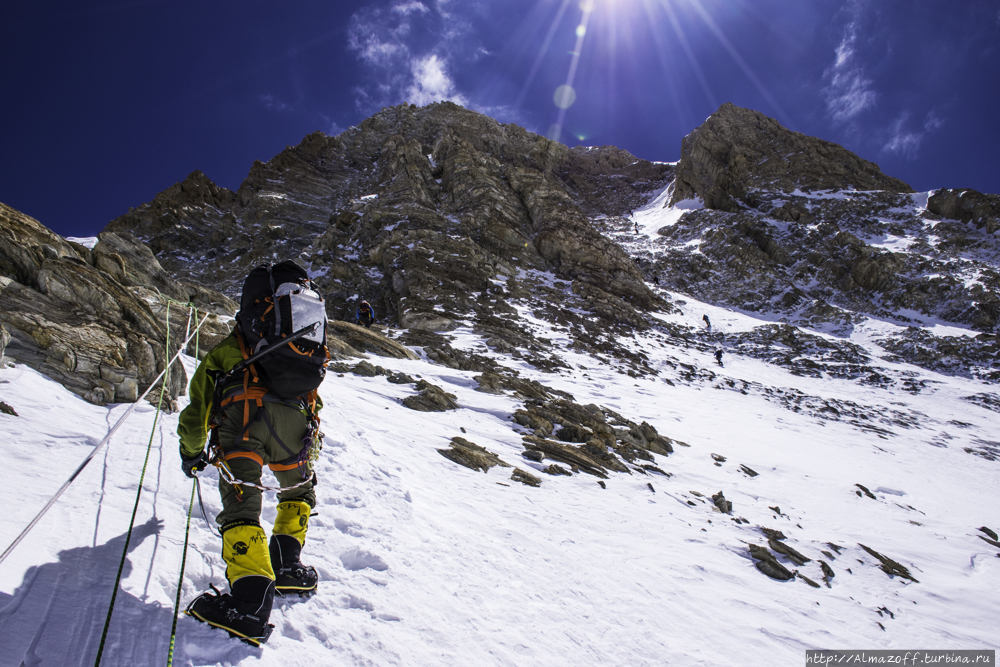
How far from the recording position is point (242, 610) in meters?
2.27

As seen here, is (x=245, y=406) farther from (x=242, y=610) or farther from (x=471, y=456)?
(x=471, y=456)

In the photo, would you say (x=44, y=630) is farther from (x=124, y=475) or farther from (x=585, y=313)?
(x=585, y=313)

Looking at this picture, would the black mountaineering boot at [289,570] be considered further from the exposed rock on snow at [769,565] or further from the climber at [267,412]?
the exposed rock on snow at [769,565]

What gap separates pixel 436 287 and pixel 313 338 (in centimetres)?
2289

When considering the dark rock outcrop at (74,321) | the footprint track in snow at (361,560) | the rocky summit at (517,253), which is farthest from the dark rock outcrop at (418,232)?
the footprint track in snow at (361,560)

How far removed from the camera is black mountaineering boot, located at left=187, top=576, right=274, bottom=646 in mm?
2244

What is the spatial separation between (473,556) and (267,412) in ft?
7.76

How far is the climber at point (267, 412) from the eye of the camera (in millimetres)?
2709

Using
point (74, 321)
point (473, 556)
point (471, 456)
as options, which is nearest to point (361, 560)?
point (473, 556)

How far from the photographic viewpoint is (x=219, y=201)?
5025cm

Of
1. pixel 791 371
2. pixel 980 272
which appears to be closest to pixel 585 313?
pixel 791 371

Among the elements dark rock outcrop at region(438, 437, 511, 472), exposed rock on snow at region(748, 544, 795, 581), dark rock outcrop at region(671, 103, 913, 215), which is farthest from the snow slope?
dark rock outcrop at region(671, 103, 913, 215)

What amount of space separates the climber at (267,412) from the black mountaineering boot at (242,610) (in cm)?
27

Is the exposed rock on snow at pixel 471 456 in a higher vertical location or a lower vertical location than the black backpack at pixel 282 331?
lower
